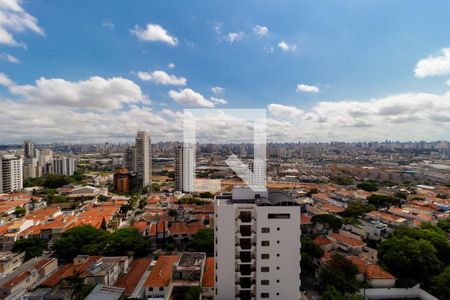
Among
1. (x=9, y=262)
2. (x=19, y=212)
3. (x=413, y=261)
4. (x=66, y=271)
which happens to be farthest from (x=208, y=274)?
(x=19, y=212)

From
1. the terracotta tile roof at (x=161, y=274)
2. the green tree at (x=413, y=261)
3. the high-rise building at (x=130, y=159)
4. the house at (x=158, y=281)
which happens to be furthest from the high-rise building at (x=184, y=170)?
the green tree at (x=413, y=261)

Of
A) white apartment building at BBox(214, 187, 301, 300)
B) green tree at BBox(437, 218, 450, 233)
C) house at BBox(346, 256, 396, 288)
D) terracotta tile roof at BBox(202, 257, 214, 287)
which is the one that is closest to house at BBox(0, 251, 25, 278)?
terracotta tile roof at BBox(202, 257, 214, 287)

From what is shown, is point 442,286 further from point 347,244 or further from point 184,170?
point 184,170

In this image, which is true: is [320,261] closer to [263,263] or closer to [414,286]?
[414,286]

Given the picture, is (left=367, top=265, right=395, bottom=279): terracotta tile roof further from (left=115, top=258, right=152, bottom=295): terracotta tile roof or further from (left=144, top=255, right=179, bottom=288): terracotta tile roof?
(left=115, top=258, right=152, bottom=295): terracotta tile roof

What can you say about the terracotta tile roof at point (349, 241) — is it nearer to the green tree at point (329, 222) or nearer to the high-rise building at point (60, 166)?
the green tree at point (329, 222)

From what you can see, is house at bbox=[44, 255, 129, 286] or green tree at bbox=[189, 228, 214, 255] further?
green tree at bbox=[189, 228, 214, 255]
